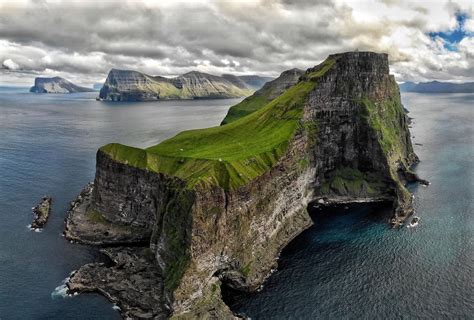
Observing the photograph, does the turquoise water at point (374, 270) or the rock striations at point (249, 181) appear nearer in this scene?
the turquoise water at point (374, 270)

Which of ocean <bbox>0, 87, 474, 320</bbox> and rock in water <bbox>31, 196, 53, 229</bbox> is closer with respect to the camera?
ocean <bbox>0, 87, 474, 320</bbox>

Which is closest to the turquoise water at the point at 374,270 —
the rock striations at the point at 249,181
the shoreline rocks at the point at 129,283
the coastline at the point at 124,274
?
the coastline at the point at 124,274

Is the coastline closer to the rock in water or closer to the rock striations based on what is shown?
the rock striations

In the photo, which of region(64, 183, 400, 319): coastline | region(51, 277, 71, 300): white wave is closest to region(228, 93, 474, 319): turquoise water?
region(64, 183, 400, 319): coastline

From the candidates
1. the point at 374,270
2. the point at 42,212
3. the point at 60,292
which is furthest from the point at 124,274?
the point at 374,270

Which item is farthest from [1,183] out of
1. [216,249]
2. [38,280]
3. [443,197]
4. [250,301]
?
[443,197]

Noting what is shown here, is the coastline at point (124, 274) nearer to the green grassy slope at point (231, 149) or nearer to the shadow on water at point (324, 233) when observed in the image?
the shadow on water at point (324, 233)
